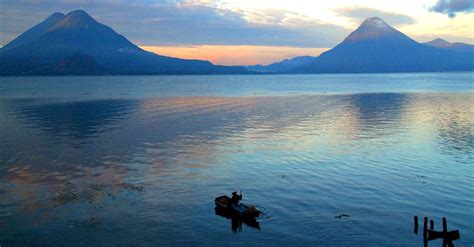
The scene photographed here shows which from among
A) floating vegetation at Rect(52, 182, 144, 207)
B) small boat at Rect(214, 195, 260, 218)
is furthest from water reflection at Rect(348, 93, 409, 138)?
floating vegetation at Rect(52, 182, 144, 207)

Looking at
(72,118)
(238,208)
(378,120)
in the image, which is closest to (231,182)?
(238,208)

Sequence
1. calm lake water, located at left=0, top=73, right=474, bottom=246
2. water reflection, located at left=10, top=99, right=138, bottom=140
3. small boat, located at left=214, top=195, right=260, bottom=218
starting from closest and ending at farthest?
calm lake water, located at left=0, top=73, right=474, bottom=246
small boat, located at left=214, top=195, right=260, bottom=218
water reflection, located at left=10, top=99, right=138, bottom=140

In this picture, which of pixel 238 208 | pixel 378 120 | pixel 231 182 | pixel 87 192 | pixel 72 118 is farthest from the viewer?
pixel 72 118

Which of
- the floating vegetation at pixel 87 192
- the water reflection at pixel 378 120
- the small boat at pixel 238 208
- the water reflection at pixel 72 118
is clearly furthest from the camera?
the water reflection at pixel 72 118

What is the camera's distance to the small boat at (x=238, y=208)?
3453cm

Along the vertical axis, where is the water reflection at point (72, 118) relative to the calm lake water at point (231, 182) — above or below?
above

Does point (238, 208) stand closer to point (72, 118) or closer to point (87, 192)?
point (87, 192)

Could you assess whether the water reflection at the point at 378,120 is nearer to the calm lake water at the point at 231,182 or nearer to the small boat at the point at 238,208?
the calm lake water at the point at 231,182

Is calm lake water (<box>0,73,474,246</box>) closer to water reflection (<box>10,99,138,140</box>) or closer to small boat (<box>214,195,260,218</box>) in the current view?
small boat (<box>214,195,260,218</box>)

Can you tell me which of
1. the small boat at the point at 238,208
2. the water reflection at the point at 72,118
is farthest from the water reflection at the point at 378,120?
the water reflection at the point at 72,118

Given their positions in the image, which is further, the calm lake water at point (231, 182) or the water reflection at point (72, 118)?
the water reflection at point (72, 118)

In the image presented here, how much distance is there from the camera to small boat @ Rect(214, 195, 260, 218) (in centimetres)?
3453

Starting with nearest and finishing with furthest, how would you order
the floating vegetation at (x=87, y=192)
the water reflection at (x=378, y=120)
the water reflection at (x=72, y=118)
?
1. the floating vegetation at (x=87, y=192)
2. the water reflection at (x=378, y=120)
3. the water reflection at (x=72, y=118)

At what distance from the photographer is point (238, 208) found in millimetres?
35531
